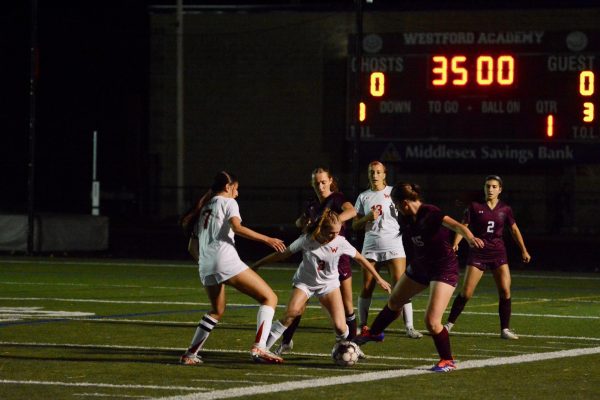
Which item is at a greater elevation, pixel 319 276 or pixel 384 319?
pixel 319 276

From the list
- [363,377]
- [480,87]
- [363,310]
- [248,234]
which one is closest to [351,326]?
[363,310]

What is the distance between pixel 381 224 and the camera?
17.2 metres

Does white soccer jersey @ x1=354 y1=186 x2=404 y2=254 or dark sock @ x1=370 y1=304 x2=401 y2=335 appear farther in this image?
white soccer jersey @ x1=354 y1=186 x2=404 y2=254

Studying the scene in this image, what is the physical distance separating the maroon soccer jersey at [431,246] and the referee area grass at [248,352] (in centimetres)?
89

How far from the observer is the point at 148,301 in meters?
21.8

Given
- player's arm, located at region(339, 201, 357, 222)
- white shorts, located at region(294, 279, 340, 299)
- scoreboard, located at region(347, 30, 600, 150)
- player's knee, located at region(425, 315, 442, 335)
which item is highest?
scoreboard, located at region(347, 30, 600, 150)

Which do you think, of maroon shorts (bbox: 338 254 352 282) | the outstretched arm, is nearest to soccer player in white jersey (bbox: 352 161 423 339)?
maroon shorts (bbox: 338 254 352 282)

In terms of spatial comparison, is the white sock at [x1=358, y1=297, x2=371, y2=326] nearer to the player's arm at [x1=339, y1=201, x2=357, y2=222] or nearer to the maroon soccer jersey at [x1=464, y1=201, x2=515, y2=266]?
the maroon soccer jersey at [x1=464, y1=201, x2=515, y2=266]

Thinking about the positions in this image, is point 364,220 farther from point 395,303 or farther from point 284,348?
point 284,348

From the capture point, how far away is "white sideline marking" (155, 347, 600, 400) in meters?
11.6

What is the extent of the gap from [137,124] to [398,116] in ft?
69.8

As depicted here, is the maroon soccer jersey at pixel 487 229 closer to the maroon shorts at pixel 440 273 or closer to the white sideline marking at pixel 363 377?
the white sideline marking at pixel 363 377

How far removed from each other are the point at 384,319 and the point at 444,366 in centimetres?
152

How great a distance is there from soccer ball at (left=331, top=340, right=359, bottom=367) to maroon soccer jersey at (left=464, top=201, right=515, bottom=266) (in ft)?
13.1
